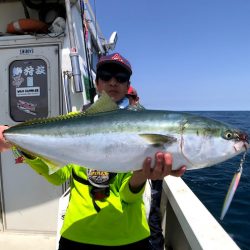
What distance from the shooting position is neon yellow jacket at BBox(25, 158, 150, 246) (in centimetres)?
221

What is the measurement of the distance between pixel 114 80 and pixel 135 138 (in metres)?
0.97

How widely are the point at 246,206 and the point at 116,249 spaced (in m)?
6.62

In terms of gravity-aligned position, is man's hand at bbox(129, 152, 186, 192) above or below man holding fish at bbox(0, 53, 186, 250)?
above

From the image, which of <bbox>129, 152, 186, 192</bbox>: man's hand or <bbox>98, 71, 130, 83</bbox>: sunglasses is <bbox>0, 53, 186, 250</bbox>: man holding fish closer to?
<bbox>129, 152, 186, 192</bbox>: man's hand

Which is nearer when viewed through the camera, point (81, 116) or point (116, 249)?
point (81, 116)

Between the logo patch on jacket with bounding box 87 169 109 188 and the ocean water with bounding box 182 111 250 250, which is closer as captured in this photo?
the logo patch on jacket with bounding box 87 169 109 188

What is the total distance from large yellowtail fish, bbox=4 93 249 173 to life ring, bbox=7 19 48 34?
9.34ft

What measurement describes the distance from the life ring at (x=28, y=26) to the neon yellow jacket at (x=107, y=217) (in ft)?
8.87

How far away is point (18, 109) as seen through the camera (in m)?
4.47

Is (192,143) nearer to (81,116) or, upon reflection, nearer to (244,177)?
(81,116)

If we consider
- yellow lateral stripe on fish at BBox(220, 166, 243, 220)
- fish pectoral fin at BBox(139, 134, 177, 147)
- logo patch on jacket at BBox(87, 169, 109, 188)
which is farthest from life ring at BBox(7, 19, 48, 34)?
yellow lateral stripe on fish at BBox(220, 166, 243, 220)

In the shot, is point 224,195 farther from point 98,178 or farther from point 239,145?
point 239,145

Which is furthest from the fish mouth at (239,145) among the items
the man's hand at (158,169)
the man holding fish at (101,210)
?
the man holding fish at (101,210)

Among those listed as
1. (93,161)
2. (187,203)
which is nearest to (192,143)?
(93,161)
